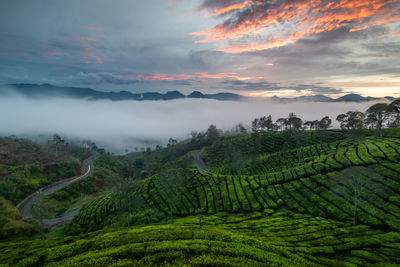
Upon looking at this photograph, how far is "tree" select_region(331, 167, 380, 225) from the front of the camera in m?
42.9

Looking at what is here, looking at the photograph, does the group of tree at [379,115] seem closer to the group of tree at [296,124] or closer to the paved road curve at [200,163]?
the group of tree at [296,124]

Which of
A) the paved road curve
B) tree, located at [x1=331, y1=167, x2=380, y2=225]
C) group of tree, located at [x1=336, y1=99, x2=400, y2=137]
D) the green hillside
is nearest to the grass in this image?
the green hillside

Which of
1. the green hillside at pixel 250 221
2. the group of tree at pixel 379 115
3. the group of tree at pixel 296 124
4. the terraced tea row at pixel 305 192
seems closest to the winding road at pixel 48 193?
the green hillside at pixel 250 221

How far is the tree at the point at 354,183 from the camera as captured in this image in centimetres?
4294

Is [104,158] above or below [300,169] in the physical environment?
below

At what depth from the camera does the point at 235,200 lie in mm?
55156

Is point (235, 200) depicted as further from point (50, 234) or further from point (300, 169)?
point (50, 234)

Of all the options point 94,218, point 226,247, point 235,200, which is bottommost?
point 94,218

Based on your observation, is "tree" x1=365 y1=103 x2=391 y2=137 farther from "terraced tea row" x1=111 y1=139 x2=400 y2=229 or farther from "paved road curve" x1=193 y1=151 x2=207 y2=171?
"paved road curve" x1=193 y1=151 x2=207 y2=171

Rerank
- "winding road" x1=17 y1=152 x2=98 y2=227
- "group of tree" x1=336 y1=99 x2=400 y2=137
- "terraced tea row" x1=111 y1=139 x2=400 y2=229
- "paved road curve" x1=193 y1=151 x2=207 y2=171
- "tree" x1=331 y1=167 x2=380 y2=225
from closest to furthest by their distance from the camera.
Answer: "terraced tea row" x1=111 y1=139 x2=400 y2=229 < "tree" x1=331 y1=167 x2=380 y2=225 < "winding road" x1=17 y1=152 x2=98 y2=227 < "group of tree" x1=336 y1=99 x2=400 y2=137 < "paved road curve" x1=193 y1=151 x2=207 y2=171

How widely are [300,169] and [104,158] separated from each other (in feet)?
620

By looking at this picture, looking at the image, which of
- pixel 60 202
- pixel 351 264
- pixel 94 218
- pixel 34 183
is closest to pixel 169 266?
pixel 351 264

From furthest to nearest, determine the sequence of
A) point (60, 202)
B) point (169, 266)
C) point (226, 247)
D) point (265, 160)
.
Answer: point (265, 160), point (60, 202), point (226, 247), point (169, 266)

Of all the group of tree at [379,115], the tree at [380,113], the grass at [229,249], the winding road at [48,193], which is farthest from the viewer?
the tree at [380,113]
